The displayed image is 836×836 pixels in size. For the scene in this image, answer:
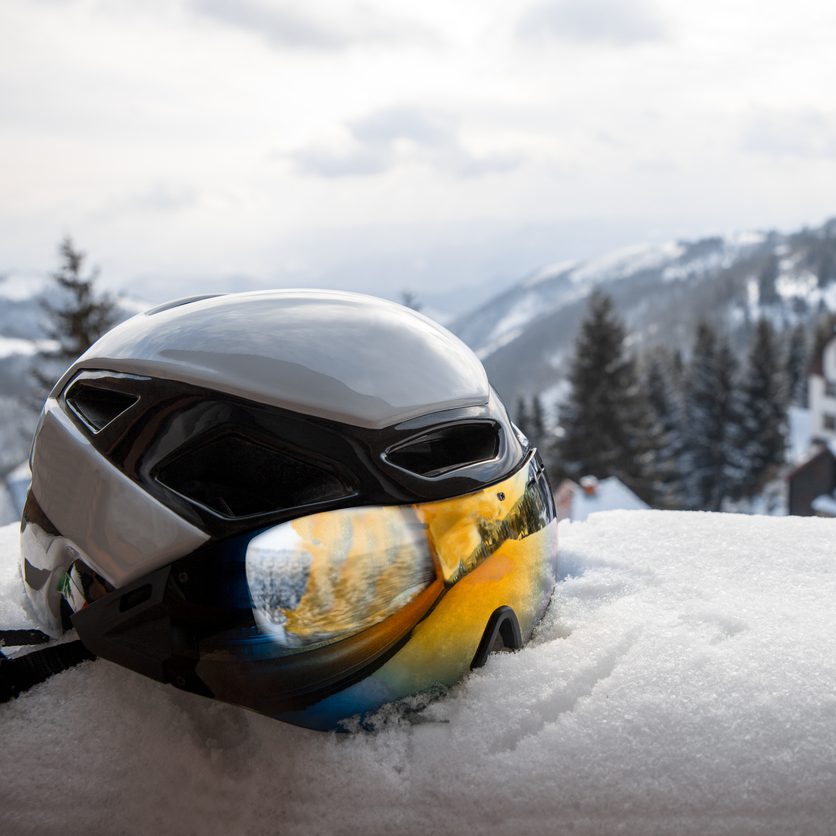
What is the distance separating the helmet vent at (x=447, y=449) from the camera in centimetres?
174

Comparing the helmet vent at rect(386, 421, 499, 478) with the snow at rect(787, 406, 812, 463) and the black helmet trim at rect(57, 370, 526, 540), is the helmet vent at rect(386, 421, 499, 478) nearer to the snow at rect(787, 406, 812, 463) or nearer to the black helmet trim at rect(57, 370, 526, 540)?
the black helmet trim at rect(57, 370, 526, 540)

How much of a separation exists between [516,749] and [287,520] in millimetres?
699

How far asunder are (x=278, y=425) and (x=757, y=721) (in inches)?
48.5

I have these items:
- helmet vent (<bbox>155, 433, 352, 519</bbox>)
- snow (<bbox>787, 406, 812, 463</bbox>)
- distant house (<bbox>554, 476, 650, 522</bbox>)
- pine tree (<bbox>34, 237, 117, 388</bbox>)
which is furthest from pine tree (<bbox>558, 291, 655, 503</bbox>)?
snow (<bbox>787, 406, 812, 463</bbox>)

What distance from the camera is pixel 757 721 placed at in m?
1.51

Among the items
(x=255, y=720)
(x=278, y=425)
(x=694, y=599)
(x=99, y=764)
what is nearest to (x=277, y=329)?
(x=278, y=425)

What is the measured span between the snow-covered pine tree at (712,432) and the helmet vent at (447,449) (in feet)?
115

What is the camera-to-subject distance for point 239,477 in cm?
169

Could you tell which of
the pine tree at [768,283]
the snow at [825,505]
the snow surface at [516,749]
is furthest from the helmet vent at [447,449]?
the pine tree at [768,283]

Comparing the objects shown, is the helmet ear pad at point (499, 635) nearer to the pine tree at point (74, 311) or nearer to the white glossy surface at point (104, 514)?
the white glossy surface at point (104, 514)

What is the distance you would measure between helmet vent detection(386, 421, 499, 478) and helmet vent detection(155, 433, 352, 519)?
206 millimetres

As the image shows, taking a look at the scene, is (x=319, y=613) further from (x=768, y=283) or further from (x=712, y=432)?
(x=768, y=283)

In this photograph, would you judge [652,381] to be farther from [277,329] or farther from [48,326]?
[277,329]

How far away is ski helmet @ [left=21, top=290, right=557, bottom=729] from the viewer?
62.5 inches
